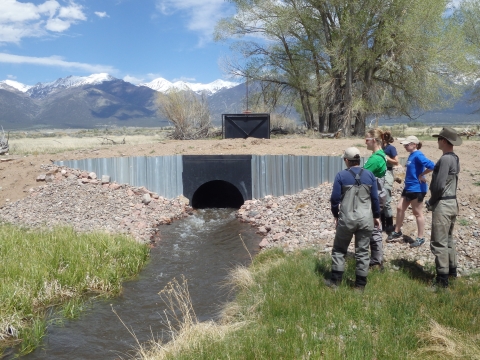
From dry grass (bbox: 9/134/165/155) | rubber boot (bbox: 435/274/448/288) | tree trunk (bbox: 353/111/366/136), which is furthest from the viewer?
tree trunk (bbox: 353/111/366/136)

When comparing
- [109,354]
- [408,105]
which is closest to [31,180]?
[109,354]

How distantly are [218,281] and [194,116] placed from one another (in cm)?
1928

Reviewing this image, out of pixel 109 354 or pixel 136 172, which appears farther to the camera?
pixel 136 172

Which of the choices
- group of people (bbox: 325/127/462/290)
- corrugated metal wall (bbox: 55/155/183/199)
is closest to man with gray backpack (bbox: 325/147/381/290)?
group of people (bbox: 325/127/462/290)

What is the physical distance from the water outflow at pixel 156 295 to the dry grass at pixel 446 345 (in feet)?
10.5

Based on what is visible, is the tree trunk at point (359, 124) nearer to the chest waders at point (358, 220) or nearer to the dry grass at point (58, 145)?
the dry grass at point (58, 145)

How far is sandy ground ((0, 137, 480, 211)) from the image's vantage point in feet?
44.8

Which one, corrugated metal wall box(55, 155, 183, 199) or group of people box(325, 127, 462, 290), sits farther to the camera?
corrugated metal wall box(55, 155, 183, 199)

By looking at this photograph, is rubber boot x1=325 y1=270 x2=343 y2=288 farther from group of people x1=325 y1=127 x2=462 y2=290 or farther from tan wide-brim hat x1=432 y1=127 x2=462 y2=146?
tan wide-brim hat x1=432 y1=127 x2=462 y2=146

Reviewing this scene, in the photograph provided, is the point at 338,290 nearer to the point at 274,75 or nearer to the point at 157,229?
the point at 157,229

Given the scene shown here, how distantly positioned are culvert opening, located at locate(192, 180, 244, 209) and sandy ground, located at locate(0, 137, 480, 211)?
1.83m

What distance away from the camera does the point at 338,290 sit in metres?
5.62

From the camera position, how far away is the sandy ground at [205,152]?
538 inches

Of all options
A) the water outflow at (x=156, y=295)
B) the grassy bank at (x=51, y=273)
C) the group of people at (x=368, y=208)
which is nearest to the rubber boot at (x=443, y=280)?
the group of people at (x=368, y=208)
